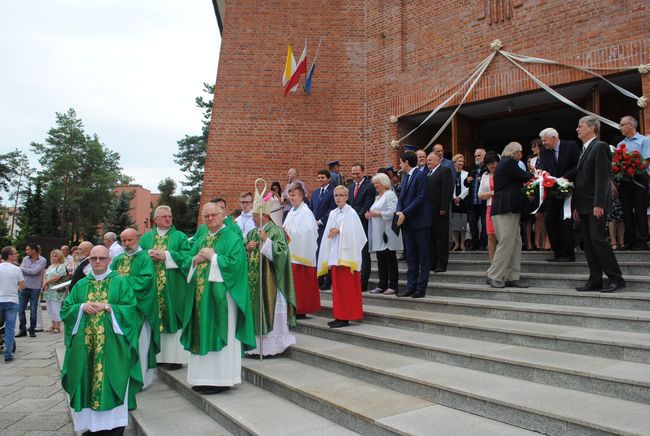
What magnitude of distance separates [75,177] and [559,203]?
5265 cm

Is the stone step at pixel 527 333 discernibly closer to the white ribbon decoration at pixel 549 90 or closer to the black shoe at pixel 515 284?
the black shoe at pixel 515 284

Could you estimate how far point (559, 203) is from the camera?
7078mm

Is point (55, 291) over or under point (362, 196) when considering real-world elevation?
under

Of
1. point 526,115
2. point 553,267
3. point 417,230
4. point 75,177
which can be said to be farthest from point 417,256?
point 75,177

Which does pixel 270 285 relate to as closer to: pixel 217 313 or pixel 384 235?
pixel 217 313

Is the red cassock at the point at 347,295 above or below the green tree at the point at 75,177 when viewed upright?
below

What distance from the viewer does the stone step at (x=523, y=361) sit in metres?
3.69

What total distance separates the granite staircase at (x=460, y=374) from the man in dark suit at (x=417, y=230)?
38 centimetres

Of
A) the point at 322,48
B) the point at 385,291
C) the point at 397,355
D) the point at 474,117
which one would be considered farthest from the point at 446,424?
the point at 322,48

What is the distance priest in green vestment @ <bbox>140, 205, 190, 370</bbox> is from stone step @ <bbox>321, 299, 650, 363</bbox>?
96.2 inches

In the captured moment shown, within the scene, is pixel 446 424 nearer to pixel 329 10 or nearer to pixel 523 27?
pixel 523 27

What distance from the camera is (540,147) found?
7.70m

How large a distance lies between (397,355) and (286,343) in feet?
4.99

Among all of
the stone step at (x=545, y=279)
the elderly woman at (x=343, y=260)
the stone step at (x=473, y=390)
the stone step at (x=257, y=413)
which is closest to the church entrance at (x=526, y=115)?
the stone step at (x=545, y=279)
